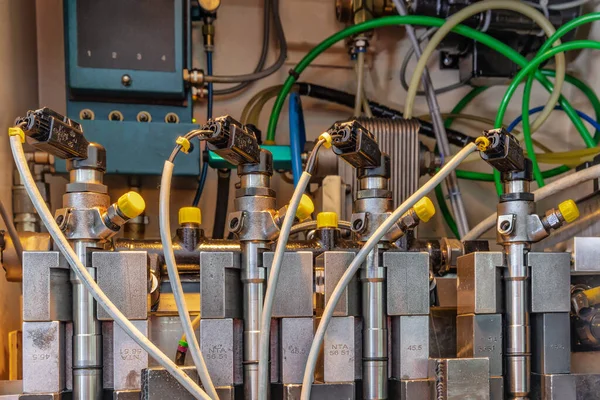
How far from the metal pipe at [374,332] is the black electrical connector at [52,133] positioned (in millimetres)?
432

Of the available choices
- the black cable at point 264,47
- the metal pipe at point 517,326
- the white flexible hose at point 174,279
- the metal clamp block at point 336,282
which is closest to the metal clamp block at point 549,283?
the metal pipe at point 517,326

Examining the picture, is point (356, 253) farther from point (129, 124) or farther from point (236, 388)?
point (129, 124)

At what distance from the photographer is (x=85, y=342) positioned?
0.75 m

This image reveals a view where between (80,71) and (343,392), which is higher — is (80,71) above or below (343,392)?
above

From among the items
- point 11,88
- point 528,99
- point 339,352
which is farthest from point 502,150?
point 11,88

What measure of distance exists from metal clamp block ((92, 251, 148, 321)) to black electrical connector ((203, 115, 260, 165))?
19cm

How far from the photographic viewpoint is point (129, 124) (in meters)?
1.13

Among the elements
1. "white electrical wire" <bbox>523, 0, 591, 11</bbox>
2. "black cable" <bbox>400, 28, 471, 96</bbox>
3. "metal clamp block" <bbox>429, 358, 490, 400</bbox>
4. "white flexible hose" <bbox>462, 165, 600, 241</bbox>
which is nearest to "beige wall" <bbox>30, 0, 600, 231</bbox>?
"black cable" <bbox>400, 28, 471, 96</bbox>

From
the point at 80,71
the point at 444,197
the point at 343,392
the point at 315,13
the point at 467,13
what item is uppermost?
the point at 315,13

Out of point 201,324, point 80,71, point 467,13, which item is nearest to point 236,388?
point 201,324

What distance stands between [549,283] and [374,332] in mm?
272

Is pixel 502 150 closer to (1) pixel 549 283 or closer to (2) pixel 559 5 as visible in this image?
(1) pixel 549 283

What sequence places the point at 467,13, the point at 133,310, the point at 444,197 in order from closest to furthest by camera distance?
the point at 133,310 < the point at 467,13 < the point at 444,197

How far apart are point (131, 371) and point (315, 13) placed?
101 centimetres
